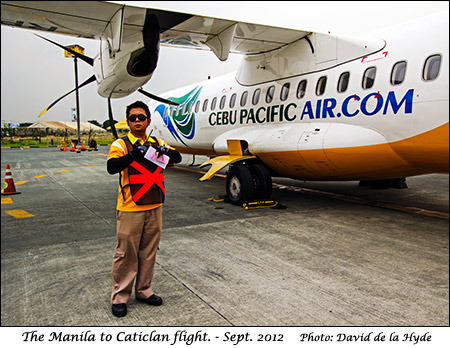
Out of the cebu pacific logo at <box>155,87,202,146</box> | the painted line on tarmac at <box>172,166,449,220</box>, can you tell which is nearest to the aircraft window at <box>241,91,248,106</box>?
the cebu pacific logo at <box>155,87,202,146</box>

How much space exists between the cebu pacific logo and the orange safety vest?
23.5ft

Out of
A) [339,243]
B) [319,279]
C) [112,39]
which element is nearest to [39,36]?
[112,39]

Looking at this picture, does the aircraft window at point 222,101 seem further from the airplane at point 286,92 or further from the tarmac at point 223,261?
the tarmac at point 223,261

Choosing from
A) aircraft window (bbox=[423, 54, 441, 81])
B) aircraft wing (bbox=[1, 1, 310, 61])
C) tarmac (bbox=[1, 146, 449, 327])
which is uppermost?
aircraft wing (bbox=[1, 1, 310, 61])

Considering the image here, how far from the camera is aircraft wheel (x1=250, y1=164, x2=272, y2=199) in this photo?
7.08 metres

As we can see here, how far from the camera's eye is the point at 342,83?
14.6 feet

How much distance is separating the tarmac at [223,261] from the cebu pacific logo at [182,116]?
12.1ft

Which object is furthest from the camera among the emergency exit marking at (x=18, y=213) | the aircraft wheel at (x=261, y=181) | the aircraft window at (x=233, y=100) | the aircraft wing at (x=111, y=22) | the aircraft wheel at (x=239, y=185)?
the aircraft window at (x=233, y=100)

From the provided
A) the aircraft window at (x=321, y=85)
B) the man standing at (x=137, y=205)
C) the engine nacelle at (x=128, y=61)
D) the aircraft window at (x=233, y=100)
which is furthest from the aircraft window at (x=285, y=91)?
the man standing at (x=137, y=205)

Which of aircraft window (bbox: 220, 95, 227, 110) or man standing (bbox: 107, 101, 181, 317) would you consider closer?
man standing (bbox: 107, 101, 181, 317)

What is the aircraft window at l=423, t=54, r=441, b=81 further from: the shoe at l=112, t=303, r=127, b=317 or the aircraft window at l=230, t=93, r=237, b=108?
the aircraft window at l=230, t=93, r=237, b=108

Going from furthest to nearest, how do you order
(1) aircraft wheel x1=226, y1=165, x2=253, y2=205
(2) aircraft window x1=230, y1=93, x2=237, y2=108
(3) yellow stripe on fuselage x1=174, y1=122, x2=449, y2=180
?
(2) aircraft window x1=230, y1=93, x2=237, y2=108 → (1) aircraft wheel x1=226, y1=165, x2=253, y2=205 → (3) yellow stripe on fuselage x1=174, y1=122, x2=449, y2=180

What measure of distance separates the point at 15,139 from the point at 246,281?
246cm

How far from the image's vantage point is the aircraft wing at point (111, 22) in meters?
2.32
